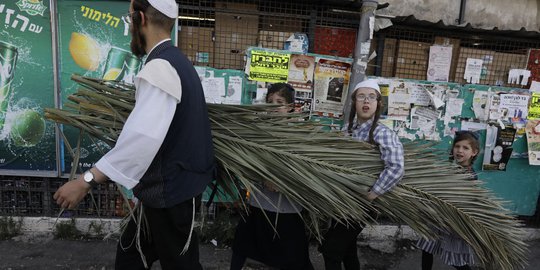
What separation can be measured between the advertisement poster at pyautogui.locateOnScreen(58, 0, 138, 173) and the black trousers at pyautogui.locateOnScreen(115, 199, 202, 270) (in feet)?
5.55

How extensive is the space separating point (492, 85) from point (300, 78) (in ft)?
7.86

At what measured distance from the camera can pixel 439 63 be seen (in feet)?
13.5

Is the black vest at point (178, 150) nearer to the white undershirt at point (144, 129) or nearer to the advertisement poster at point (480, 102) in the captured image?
the white undershirt at point (144, 129)

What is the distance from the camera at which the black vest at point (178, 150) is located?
5.49ft

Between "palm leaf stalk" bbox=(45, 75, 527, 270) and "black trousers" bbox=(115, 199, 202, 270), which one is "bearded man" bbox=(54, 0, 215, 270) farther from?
"palm leaf stalk" bbox=(45, 75, 527, 270)

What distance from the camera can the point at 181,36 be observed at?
371 centimetres

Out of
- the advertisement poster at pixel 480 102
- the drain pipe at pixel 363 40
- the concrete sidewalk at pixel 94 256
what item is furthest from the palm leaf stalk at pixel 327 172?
the advertisement poster at pixel 480 102

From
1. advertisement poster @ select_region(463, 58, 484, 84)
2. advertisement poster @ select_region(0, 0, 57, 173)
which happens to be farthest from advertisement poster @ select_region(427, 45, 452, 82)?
advertisement poster @ select_region(0, 0, 57, 173)

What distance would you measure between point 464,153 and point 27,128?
4026 mm

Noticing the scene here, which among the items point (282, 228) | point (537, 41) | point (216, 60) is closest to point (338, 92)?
point (216, 60)

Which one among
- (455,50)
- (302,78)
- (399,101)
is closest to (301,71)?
(302,78)

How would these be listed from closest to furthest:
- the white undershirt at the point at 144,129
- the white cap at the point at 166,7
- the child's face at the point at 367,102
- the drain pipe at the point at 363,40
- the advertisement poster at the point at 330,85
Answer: the white undershirt at the point at 144,129
the white cap at the point at 166,7
the child's face at the point at 367,102
the drain pipe at the point at 363,40
the advertisement poster at the point at 330,85

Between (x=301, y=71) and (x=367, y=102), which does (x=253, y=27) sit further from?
(x=367, y=102)

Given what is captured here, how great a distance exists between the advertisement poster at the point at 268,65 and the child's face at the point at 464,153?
1.76 metres
